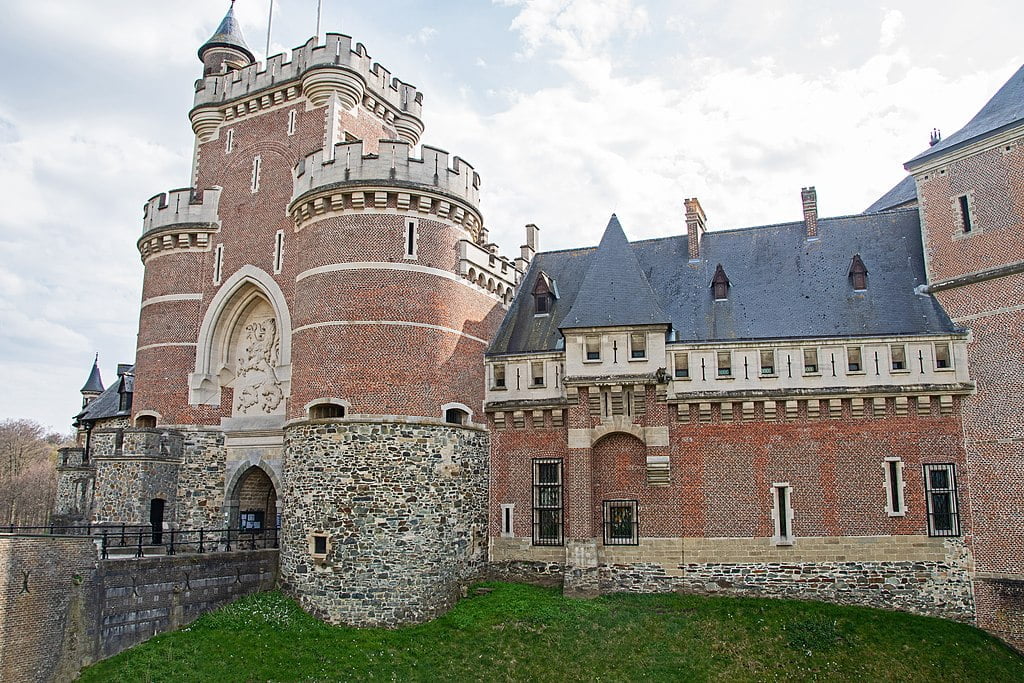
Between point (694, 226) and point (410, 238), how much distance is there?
9.51 meters

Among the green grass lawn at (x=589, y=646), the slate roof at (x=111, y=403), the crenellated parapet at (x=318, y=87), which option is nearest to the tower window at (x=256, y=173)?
the crenellated parapet at (x=318, y=87)

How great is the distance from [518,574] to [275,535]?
8099 mm

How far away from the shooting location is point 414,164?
2261 centimetres

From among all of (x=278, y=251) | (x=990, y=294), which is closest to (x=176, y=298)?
(x=278, y=251)

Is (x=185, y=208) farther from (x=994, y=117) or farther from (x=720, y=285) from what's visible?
(x=994, y=117)

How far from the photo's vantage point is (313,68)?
25547mm

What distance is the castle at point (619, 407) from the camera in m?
20.2

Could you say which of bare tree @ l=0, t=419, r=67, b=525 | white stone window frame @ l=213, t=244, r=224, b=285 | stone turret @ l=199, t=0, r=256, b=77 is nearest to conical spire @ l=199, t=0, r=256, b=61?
stone turret @ l=199, t=0, r=256, b=77

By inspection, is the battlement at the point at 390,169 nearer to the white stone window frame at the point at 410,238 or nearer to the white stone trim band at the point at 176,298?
the white stone window frame at the point at 410,238

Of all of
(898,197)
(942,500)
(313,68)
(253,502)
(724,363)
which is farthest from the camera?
(898,197)

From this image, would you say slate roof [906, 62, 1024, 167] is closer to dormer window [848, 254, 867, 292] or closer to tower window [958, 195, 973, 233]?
tower window [958, 195, 973, 233]

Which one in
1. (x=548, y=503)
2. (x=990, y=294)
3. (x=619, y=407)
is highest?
(x=990, y=294)

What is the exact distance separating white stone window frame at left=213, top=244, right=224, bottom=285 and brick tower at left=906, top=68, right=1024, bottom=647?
21682 mm

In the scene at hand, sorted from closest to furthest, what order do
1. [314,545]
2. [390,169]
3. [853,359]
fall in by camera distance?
[314,545]
[853,359]
[390,169]
